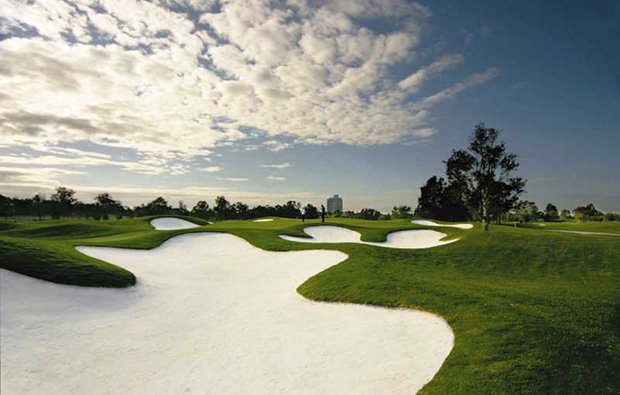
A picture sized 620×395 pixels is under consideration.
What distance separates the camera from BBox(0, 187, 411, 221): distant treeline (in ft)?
291

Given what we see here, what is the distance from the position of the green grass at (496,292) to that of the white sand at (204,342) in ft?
2.27

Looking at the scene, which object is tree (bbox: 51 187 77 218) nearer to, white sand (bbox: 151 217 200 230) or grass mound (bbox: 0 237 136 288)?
white sand (bbox: 151 217 200 230)

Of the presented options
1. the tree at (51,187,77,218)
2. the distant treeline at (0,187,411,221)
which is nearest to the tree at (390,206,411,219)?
the distant treeline at (0,187,411,221)

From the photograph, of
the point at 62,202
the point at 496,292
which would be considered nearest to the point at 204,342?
the point at 496,292

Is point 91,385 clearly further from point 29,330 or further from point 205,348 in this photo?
point 29,330

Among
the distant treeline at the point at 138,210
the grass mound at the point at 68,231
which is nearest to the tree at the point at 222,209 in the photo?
the distant treeline at the point at 138,210

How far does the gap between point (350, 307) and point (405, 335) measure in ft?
8.24

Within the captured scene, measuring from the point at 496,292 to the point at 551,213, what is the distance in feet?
265

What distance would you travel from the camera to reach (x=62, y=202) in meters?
92.2

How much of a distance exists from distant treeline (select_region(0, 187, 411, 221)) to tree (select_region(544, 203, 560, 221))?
102ft

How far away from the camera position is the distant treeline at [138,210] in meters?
88.6

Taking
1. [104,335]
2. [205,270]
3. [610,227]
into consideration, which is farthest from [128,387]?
[610,227]

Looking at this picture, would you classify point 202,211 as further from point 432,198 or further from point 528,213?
point 528,213

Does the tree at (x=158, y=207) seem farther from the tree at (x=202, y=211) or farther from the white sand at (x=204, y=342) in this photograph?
the white sand at (x=204, y=342)
